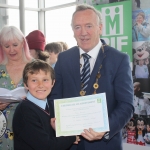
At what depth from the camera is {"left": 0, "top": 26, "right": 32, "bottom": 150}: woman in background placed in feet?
8.97

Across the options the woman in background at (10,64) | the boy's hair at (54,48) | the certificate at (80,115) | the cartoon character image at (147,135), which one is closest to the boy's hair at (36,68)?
the certificate at (80,115)

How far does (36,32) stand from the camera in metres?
3.86

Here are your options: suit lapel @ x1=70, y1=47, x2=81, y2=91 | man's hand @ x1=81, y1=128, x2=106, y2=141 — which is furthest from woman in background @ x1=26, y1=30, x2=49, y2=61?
man's hand @ x1=81, y1=128, x2=106, y2=141

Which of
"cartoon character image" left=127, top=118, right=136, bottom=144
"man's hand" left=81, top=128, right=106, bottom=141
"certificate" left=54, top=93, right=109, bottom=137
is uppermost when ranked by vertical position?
"certificate" left=54, top=93, right=109, bottom=137

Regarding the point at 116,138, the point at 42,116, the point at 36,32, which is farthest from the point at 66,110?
the point at 36,32

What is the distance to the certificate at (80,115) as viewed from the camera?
5.90ft

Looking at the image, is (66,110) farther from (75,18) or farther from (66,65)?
(75,18)

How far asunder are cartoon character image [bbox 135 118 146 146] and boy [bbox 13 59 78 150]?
85.6 inches

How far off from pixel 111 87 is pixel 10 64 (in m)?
1.35

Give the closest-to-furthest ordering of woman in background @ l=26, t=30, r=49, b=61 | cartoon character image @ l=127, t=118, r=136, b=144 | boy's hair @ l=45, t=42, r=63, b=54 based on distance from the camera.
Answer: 1. woman in background @ l=26, t=30, r=49, b=61
2. cartoon character image @ l=127, t=118, r=136, b=144
3. boy's hair @ l=45, t=42, r=63, b=54

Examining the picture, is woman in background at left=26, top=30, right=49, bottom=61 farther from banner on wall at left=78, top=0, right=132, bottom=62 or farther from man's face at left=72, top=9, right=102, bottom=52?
man's face at left=72, top=9, right=102, bottom=52

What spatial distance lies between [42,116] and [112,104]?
506 millimetres

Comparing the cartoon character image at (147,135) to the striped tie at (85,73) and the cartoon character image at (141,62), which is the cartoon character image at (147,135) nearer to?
the cartoon character image at (141,62)

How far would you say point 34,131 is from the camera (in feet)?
5.75
